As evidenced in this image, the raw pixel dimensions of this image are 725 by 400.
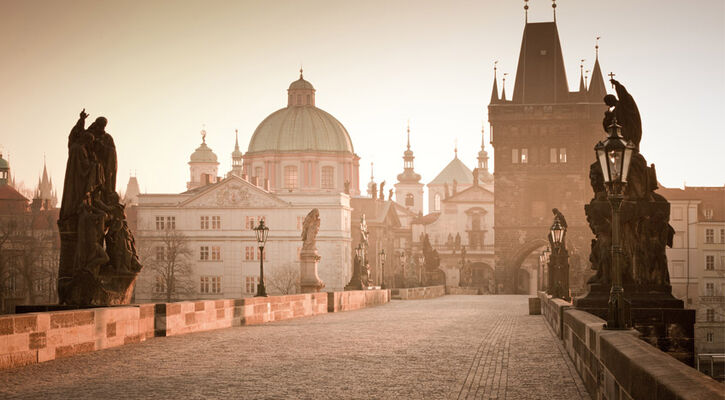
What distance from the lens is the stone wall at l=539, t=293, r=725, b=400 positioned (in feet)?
16.5

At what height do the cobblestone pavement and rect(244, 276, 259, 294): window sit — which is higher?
the cobblestone pavement

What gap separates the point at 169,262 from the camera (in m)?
85.4

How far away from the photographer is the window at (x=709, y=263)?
88250 mm

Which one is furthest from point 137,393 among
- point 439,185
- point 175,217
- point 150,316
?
point 439,185

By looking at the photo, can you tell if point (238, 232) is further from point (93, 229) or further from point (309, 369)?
point (309, 369)

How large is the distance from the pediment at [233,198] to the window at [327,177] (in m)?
16.2

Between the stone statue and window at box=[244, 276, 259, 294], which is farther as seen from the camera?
window at box=[244, 276, 259, 294]

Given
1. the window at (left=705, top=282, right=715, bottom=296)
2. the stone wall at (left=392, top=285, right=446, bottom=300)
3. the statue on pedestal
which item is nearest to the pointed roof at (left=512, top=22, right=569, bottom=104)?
the window at (left=705, top=282, right=715, bottom=296)

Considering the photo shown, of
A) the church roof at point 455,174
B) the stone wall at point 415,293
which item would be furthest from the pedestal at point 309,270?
the church roof at point 455,174

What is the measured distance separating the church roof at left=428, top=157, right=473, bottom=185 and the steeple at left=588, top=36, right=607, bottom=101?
67.6 metres

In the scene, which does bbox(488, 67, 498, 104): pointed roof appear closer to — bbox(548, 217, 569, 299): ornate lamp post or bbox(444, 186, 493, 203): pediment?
bbox(444, 186, 493, 203): pediment

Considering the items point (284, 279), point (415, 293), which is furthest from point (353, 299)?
point (284, 279)

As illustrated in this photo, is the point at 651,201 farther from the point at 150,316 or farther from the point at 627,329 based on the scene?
the point at 150,316

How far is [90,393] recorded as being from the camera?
916cm
